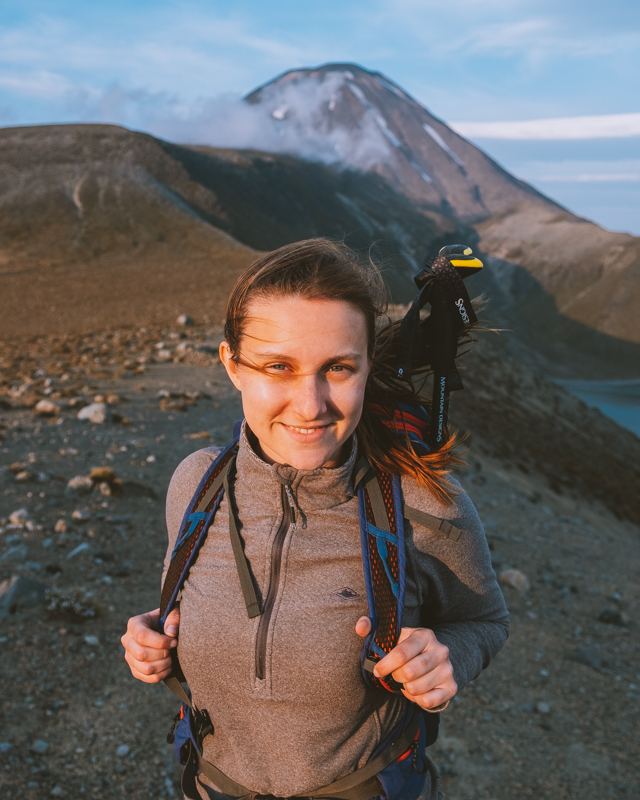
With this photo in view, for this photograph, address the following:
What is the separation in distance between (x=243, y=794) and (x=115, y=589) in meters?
4.26

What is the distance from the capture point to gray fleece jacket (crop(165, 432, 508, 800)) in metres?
1.52

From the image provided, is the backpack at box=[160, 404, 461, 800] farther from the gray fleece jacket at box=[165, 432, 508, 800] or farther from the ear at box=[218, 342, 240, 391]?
the ear at box=[218, 342, 240, 391]

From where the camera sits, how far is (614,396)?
8638 cm

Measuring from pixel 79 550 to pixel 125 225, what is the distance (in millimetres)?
54104

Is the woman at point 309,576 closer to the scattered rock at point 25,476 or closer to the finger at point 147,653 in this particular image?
the finger at point 147,653

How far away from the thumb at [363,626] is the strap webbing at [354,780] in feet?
1.37

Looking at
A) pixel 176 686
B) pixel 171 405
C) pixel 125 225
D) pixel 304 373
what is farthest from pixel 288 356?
pixel 125 225

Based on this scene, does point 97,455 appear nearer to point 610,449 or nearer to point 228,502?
point 228,502

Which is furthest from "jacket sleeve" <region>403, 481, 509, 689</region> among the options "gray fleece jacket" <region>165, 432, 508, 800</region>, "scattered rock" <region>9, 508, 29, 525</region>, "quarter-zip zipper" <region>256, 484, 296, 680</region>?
"scattered rock" <region>9, 508, 29, 525</region>

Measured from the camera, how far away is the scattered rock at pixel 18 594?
482 cm

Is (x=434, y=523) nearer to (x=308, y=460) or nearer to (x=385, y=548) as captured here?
(x=385, y=548)

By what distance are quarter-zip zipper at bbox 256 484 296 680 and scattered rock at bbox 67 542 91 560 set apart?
4.85m


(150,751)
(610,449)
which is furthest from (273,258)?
(610,449)

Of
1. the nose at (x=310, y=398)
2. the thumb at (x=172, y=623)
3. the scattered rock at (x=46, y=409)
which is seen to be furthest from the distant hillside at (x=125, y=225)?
the scattered rock at (x=46, y=409)
